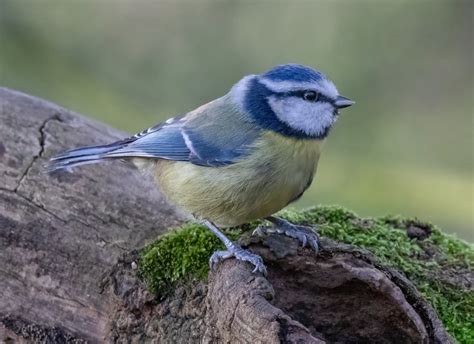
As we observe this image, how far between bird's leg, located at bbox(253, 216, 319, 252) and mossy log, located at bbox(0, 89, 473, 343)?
40 millimetres

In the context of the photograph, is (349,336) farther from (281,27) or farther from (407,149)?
(281,27)

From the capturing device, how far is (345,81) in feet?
22.8

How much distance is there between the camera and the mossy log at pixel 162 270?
7.27ft

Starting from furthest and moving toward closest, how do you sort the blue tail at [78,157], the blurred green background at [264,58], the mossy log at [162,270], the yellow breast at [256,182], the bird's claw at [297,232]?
1. the blurred green background at [264,58]
2. the blue tail at [78,157]
3. the yellow breast at [256,182]
4. the bird's claw at [297,232]
5. the mossy log at [162,270]

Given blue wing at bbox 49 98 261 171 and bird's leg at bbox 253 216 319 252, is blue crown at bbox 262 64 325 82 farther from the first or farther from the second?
bird's leg at bbox 253 216 319 252

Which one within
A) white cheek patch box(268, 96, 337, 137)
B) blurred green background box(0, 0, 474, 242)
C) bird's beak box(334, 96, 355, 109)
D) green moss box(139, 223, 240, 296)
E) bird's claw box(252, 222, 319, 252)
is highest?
blurred green background box(0, 0, 474, 242)

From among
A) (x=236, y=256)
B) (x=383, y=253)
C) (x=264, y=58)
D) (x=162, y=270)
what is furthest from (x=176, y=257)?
(x=264, y=58)

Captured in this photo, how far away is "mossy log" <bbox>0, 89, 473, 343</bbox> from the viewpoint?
2.22 metres

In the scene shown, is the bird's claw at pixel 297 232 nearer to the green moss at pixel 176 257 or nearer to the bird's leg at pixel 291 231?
the bird's leg at pixel 291 231

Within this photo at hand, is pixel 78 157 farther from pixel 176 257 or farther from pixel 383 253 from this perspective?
pixel 383 253

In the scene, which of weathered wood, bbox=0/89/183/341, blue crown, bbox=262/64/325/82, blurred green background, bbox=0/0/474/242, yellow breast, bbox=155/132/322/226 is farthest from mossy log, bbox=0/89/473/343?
blurred green background, bbox=0/0/474/242

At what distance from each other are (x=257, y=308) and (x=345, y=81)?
202 inches

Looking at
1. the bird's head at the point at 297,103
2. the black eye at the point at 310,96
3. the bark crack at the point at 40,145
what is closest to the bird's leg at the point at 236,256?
the bird's head at the point at 297,103

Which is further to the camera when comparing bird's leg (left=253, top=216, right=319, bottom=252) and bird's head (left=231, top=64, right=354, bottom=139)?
bird's head (left=231, top=64, right=354, bottom=139)
